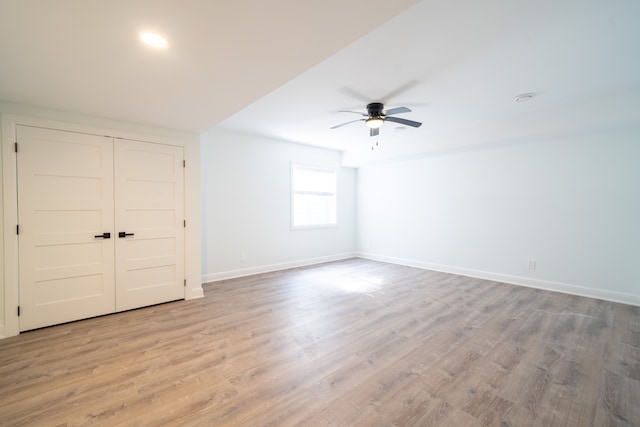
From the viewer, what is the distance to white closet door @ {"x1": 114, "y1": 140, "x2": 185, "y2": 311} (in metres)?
3.27

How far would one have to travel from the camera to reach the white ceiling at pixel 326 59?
4.93 ft

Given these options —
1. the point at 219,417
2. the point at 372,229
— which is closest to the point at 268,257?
the point at 372,229

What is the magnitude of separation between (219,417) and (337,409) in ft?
2.41

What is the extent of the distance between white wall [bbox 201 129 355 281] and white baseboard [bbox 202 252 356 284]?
0.02 m

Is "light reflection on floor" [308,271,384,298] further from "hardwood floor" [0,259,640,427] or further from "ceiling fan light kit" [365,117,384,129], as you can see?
"ceiling fan light kit" [365,117,384,129]

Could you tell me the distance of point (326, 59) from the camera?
7.37 feet

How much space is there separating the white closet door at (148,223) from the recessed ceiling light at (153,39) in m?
2.03

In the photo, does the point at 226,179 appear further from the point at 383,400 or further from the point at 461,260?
the point at 461,260

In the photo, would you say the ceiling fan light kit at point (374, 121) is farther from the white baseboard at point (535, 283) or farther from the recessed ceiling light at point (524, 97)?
the white baseboard at point (535, 283)

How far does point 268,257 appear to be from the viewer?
17.4ft

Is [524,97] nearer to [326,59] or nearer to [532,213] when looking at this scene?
[532,213]

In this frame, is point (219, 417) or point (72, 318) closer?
point (219, 417)

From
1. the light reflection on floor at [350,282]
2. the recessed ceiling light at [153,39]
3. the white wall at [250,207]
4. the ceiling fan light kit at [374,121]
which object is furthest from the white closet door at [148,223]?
the ceiling fan light kit at [374,121]

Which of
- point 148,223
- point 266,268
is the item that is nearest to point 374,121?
point 148,223
